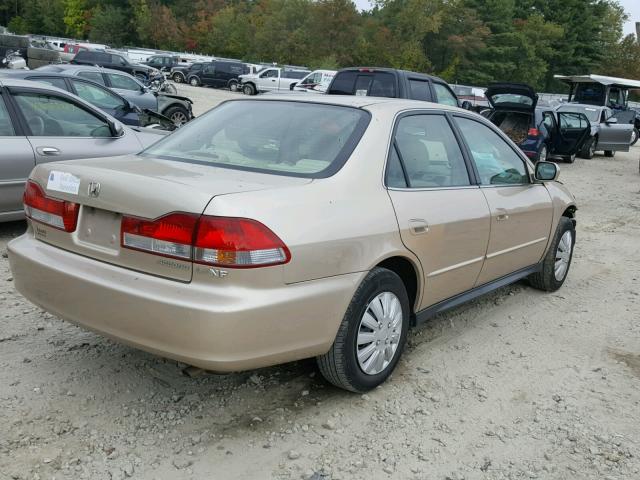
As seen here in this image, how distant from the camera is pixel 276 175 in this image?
10.5 feet

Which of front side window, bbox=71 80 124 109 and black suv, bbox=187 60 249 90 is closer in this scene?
front side window, bbox=71 80 124 109

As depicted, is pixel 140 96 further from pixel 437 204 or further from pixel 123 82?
pixel 437 204

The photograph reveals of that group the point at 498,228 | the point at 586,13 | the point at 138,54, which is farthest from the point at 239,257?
the point at 586,13

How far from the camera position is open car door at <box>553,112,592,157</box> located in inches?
640

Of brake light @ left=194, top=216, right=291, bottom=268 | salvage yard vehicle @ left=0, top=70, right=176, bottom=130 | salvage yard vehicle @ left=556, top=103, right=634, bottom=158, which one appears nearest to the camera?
brake light @ left=194, top=216, right=291, bottom=268

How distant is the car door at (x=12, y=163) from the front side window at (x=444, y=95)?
8546 mm

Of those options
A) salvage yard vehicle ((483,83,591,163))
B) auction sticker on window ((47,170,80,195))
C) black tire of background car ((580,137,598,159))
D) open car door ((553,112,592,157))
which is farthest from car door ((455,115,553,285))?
→ black tire of background car ((580,137,598,159))

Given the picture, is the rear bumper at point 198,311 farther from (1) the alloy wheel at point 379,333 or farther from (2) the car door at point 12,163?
(2) the car door at point 12,163

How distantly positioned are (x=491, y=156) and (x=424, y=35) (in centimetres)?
5726

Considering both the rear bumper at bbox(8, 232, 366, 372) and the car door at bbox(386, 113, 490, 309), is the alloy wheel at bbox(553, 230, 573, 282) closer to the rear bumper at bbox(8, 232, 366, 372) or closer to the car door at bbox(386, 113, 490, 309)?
the car door at bbox(386, 113, 490, 309)

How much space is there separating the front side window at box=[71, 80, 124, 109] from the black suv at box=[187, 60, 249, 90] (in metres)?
29.0

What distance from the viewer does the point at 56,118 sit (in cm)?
642

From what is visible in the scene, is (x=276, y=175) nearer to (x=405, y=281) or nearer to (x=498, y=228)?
(x=405, y=281)

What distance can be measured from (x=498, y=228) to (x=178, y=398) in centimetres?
235
